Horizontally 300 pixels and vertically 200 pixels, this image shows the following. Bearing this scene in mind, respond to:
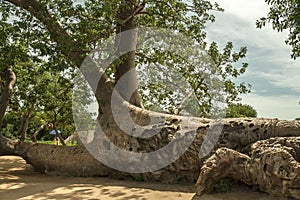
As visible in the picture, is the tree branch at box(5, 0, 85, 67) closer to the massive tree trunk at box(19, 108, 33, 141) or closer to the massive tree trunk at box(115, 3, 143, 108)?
the massive tree trunk at box(115, 3, 143, 108)

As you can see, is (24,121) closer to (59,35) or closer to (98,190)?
(59,35)

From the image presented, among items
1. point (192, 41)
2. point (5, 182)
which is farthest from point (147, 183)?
point (192, 41)

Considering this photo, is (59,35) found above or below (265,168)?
above

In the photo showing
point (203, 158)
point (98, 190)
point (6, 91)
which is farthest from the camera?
point (6, 91)

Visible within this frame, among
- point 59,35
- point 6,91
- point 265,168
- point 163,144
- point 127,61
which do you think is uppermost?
point 59,35

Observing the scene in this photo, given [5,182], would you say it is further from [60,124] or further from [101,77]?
[60,124]

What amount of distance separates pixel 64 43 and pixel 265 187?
4607 millimetres

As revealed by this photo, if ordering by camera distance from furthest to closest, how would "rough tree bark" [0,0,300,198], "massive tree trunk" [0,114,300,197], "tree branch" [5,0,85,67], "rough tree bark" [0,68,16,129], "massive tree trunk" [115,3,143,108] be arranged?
1. "rough tree bark" [0,68,16,129]
2. "massive tree trunk" [115,3,143,108]
3. "tree branch" [5,0,85,67]
4. "rough tree bark" [0,0,300,198]
5. "massive tree trunk" [0,114,300,197]

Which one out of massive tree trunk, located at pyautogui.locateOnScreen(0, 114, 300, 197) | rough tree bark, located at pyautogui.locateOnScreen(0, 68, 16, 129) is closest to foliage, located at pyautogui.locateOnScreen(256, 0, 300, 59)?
massive tree trunk, located at pyautogui.locateOnScreen(0, 114, 300, 197)

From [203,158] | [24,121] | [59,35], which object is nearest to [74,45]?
[59,35]

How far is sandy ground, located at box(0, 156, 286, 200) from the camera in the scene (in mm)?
5160

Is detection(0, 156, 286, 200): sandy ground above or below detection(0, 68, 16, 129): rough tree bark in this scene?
below

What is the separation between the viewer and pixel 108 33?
25.5 feet

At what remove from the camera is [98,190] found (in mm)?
5879
